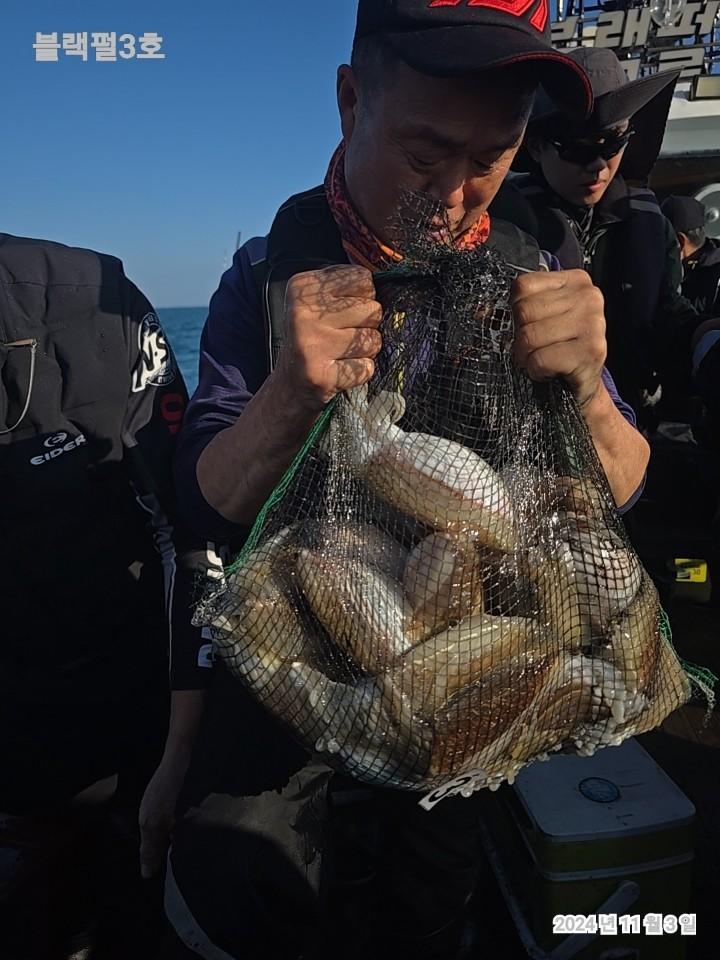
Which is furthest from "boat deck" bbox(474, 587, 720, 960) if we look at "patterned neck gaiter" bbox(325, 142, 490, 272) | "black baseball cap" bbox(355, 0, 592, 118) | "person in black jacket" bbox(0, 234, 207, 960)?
"black baseball cap" bbox(355, 0, 592, 118)

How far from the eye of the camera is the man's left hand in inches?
53.6

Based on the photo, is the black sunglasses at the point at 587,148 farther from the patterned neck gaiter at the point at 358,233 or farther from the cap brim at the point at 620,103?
the patterned neck gaiter at the point at 358,233

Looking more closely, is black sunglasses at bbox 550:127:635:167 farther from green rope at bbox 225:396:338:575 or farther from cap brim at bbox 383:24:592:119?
green rope at bbox 225:396:338:575

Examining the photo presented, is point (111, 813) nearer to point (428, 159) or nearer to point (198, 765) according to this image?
point (198, 765)

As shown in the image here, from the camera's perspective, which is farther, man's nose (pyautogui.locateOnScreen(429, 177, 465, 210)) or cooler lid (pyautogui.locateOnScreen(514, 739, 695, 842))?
cooler lid (pyautogui.locateOnScreen(514, 739, 695, 842))

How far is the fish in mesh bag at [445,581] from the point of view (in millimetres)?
1368

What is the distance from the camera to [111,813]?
261 cm

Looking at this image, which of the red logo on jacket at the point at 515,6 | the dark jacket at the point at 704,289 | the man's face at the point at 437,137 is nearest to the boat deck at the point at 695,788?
the dark jacket at the point at 704,289

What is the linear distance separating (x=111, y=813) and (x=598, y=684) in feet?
6.59

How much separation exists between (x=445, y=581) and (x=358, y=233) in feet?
3.21

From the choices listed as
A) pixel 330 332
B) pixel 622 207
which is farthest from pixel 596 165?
pixel 330 332

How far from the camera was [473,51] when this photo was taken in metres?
1.49

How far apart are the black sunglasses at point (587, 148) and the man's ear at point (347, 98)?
1.81m

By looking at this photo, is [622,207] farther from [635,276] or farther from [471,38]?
[471,38]
